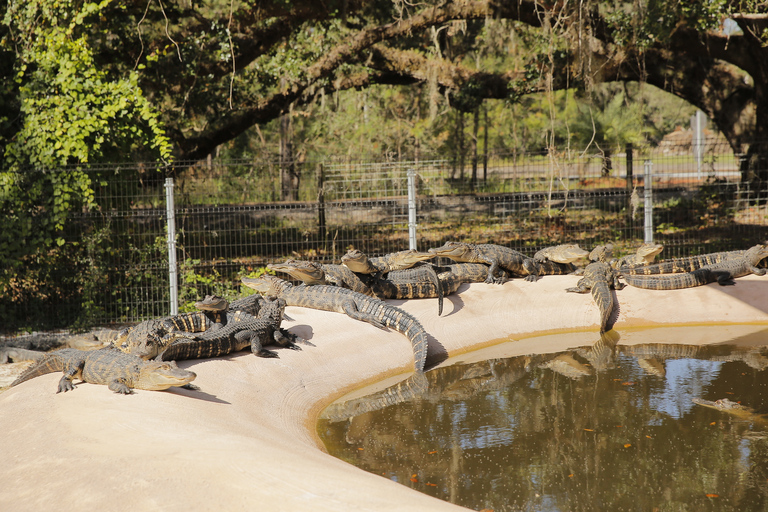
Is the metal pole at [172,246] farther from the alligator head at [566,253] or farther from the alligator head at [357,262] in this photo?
the alligator head at [566,253]

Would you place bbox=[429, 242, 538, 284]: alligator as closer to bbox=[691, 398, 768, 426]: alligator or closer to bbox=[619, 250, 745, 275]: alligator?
bbox=[619, 250, 745, 275]: alligator

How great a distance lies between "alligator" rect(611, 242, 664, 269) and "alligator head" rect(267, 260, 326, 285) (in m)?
3.72

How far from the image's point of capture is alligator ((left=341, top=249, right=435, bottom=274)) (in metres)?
7.05

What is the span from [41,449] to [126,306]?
5.30m

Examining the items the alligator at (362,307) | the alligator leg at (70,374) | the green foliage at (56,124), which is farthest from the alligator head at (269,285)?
the alligator leg at (70,374)

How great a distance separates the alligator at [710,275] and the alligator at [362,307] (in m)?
3.05

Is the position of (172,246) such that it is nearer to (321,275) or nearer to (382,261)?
(321,275)

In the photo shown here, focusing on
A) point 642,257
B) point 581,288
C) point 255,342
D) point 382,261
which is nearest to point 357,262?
point 382,261

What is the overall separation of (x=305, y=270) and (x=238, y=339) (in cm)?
183

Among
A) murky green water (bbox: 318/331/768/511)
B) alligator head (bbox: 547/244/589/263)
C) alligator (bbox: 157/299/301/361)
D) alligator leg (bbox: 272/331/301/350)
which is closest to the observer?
murky green water (bbox: 318/331/768/511)

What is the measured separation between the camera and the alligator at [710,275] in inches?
294

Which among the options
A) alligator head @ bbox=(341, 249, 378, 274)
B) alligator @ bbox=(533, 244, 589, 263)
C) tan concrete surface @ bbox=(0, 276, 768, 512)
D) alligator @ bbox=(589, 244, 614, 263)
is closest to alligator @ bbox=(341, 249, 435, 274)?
alligator head @ bbox=(341, 249, 378, 274)

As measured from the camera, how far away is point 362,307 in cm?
659

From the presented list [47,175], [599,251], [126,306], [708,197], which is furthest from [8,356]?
[708,197]
